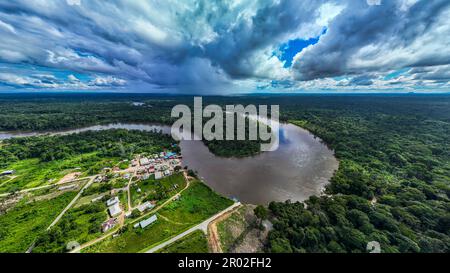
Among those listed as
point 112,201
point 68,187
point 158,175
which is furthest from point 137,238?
point 68,187

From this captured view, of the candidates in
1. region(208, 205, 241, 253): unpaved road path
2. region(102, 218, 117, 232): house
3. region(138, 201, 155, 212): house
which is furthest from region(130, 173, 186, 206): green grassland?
region(208, 205, 241, 253): unpaved road path

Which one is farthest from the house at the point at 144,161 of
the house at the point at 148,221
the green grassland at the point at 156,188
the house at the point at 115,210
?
the house at the point at 148,221

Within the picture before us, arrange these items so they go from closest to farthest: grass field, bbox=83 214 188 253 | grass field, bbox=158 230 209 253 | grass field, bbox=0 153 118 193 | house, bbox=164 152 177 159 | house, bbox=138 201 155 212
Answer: grass field, bbox=158 230 209 253 < grass field, bbox=83 214 188 253 < house, bbox=138 201 155 212 < grass field, bbox=0 153 118 193 < house, bbox=164 152 177 159

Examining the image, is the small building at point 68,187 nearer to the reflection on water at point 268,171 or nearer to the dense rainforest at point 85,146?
the dense rainforest at point 85,146

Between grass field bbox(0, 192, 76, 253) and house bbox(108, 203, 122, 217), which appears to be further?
house bbox(108, 203, 122, 217)

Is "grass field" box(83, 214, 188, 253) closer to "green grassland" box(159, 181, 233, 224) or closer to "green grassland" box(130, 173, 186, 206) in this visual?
"green grassland" box(159, 181, 233, 224)

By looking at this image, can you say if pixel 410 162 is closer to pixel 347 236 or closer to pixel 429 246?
pixel 429 246

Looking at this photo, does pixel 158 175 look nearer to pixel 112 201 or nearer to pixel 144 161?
pixel 112 201
